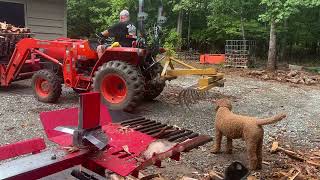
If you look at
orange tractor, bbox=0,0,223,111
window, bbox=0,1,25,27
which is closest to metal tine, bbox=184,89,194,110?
orange tractor, bbox=0,0,223,111

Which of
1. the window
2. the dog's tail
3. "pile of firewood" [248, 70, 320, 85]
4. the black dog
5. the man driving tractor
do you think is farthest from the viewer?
the window

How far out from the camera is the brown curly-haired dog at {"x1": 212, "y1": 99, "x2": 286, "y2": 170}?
4.79 metres

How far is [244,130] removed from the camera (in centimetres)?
490

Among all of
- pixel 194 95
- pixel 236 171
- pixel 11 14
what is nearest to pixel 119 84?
pixel 194 95

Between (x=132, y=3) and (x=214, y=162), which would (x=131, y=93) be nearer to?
(x=214, y=162)

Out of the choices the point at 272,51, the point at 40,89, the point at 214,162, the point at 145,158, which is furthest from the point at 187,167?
the point at 272,51

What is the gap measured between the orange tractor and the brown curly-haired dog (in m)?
2.13

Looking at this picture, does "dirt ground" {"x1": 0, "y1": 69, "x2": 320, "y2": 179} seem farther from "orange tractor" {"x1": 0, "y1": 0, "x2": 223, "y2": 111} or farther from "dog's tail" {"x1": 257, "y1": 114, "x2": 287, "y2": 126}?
"dog's tail" {"x1": 257, "y1": 114, "x2": 287, "y2": 126}

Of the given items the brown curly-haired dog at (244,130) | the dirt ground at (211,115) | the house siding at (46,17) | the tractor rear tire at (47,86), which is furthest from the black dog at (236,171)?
the house siding at (46,17)

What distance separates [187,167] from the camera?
4.91m

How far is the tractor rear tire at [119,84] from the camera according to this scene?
7191mm

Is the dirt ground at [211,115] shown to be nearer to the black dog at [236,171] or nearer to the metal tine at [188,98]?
the metal tine at [188,98]

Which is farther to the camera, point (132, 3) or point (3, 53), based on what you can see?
point (132, 3)

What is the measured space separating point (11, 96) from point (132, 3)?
12284 millimetres
